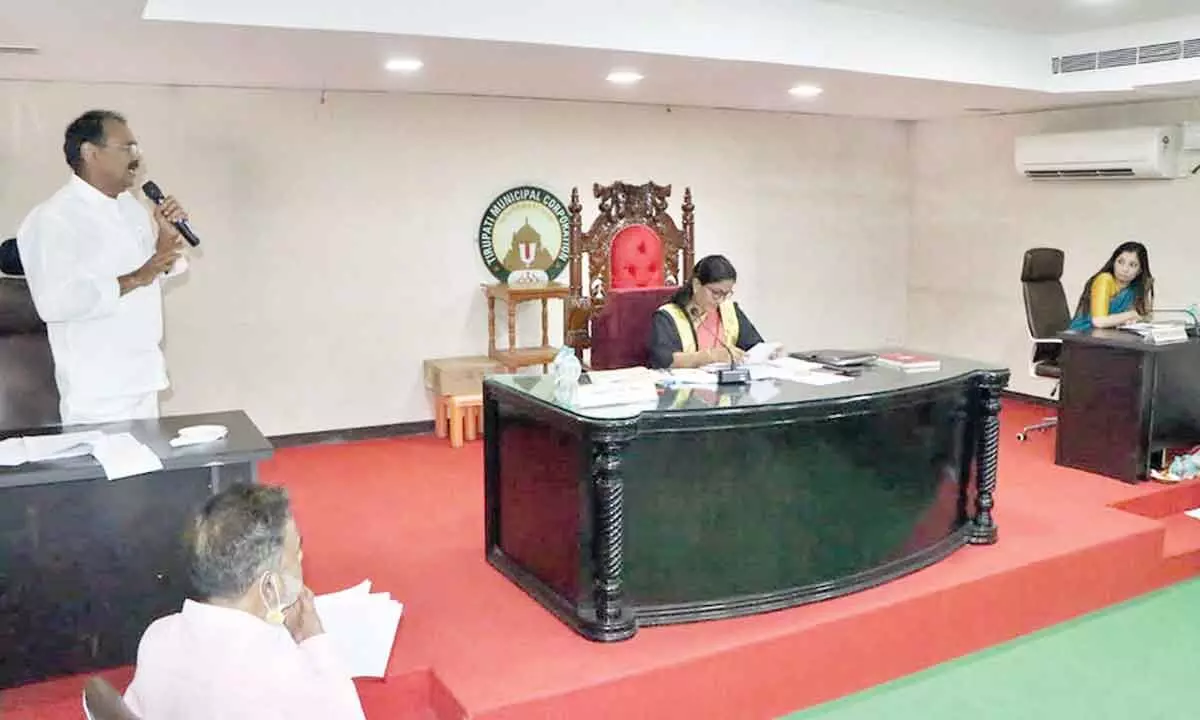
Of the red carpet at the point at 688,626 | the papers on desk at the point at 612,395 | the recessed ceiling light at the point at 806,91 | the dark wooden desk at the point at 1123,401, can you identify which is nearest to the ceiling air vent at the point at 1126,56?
the recessed ceiling light at the point at 806,91

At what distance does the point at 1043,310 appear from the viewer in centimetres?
559

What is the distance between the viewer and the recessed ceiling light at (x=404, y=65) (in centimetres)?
414

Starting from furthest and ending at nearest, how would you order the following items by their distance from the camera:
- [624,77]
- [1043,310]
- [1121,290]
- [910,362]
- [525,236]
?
[525,236] < [1043,310] < [1121,290] < [624,77] < [910,362]

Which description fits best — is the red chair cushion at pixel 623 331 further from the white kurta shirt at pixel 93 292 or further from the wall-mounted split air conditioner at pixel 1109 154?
the wall-mounted split air conditioner at pixel 1109 154

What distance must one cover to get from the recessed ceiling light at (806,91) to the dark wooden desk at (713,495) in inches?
85.8

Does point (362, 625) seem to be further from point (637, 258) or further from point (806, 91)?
point (806, 91)

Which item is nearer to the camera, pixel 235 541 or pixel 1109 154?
pixel 235 541

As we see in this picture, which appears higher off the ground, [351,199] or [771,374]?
[351,199]

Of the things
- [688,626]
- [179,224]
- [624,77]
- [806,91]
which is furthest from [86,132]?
[806,91]

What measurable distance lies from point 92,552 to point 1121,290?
186 inches

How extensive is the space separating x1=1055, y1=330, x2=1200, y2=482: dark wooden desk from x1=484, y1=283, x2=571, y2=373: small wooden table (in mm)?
2607

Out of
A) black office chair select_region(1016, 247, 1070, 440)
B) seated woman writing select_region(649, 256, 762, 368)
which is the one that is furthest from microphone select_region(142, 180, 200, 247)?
black office chair select_region(1016, 247, 1070, 440)

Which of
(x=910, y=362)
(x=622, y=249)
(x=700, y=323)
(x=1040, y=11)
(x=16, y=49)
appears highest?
(x=1040, y=11)

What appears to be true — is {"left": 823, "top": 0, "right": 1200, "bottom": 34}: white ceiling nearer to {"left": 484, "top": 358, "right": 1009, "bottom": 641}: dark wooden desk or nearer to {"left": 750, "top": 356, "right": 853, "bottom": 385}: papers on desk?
{"left": 750, "top": 356, "right": 853, "bottom": 385}: papers on desk
